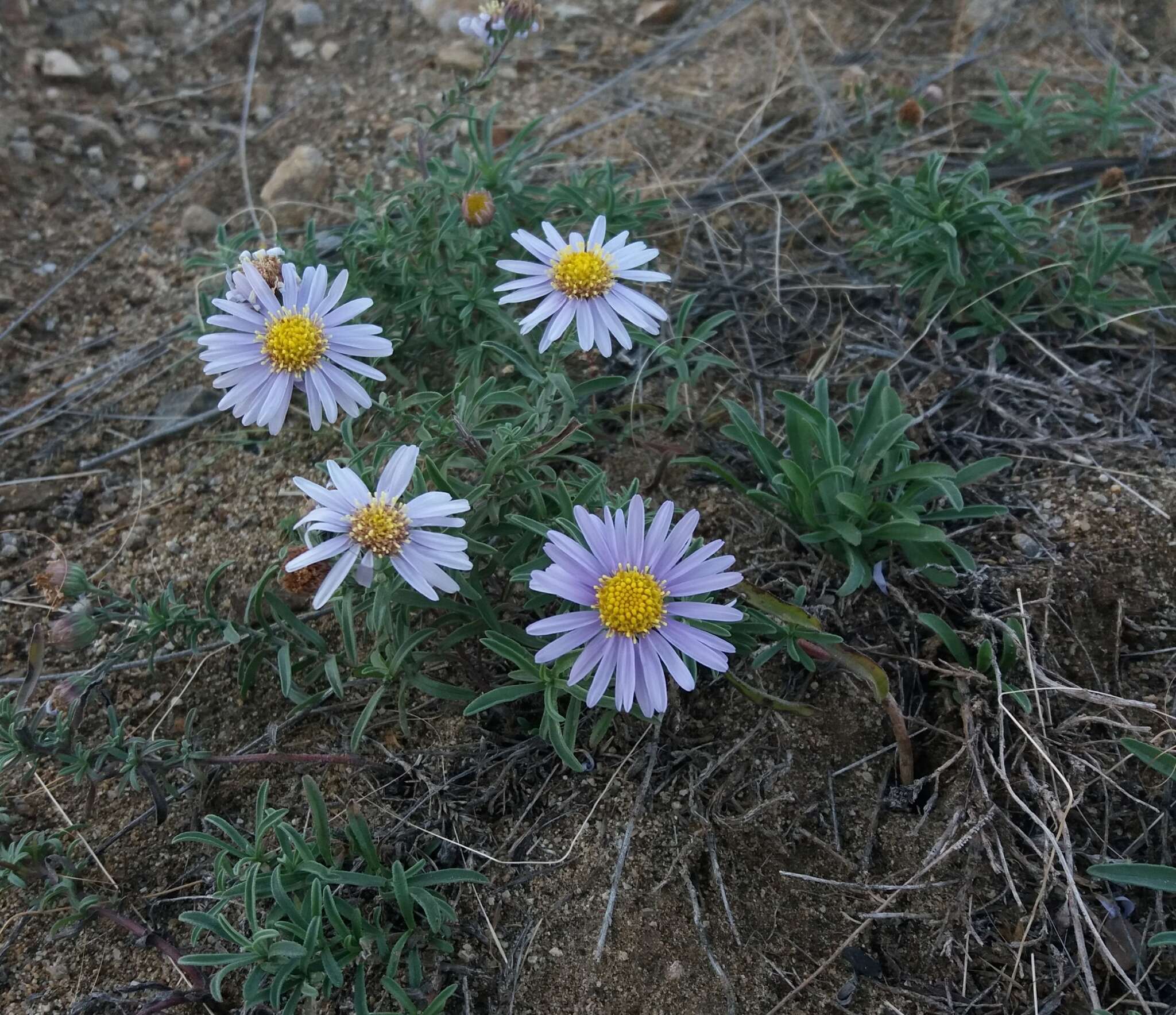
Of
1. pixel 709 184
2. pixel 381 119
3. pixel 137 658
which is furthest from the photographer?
pixel 381 119

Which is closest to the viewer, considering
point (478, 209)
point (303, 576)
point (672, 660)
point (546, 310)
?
point (672, 660)

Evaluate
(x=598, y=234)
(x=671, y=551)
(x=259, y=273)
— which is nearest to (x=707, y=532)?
(x=671, y=551)

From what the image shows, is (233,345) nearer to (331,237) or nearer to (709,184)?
(331,237)

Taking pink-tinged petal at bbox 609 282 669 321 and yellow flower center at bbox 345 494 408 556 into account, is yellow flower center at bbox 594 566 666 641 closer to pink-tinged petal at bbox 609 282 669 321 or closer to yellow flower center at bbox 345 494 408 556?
yellow flower center at bbox 345 494 408 556

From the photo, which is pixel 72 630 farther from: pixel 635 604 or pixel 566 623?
pixel 635 604

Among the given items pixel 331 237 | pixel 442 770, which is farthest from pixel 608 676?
pixel 331 237

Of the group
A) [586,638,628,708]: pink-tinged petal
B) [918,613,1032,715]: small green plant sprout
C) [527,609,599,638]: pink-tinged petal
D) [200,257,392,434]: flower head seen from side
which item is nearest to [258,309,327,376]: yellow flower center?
[200,257,392,434]: flower head seen from side
